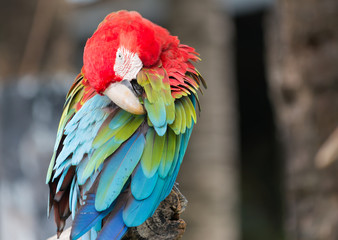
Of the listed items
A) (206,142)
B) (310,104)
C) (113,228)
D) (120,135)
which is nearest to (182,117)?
(120,135)

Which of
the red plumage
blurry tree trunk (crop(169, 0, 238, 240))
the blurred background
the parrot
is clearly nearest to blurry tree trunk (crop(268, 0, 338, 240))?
the blurred background

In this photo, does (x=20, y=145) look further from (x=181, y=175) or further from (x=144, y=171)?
(x=144, y=171)

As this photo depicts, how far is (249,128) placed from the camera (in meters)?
5.66

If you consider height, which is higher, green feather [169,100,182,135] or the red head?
→ the red head

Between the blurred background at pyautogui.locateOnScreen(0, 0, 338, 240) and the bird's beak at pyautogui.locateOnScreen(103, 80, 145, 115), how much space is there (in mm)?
984

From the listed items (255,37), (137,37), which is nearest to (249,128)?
(255,37)

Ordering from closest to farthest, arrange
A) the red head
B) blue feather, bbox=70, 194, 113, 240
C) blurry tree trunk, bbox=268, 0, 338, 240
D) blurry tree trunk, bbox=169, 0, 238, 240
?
blue feather, bbox=70, 194, 113, 240, the red head, blurry tree trunk, bbox=268, 0, 338, 240, blurry tree trunk, bbox=169, 0, 238, 240

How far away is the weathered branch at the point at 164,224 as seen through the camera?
109 centimetres

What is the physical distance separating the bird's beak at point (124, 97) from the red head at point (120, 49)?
0.02m

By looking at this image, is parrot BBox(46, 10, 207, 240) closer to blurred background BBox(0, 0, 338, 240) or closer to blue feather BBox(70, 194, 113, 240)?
blue feather BBox(70, 194, 113, 240)

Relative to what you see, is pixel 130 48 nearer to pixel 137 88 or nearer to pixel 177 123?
pixel 137 88

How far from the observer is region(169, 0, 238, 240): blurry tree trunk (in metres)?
3.01

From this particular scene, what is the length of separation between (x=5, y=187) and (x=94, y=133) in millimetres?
1644

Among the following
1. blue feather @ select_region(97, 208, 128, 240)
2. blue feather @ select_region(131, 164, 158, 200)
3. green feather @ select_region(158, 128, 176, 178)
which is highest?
green feather @ select_region(158, 128, 176, 178)
